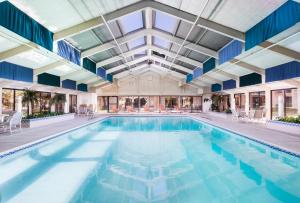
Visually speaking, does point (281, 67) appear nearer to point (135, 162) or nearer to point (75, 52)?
point (135, 162)

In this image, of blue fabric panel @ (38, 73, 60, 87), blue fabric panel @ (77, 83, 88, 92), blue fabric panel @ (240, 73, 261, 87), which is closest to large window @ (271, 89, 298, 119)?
blue fabric panel @ (240, 73, 261, 87)

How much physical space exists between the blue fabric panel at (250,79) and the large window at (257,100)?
86.7 inches

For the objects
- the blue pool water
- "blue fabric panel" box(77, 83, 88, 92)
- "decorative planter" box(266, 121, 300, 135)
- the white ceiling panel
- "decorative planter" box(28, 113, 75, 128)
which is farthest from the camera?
"blue fabric panel" box(77, 83, 88, 92)

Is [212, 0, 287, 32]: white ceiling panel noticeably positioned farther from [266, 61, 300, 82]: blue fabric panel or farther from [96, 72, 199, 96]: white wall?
[96, 72, 199, 96]: white wall

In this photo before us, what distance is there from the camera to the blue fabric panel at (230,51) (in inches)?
352

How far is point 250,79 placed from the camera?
13617 mm

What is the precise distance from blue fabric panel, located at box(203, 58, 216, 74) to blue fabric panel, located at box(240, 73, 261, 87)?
97.6 inches

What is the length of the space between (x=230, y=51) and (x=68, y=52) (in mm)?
6839

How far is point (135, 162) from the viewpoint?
6004mm

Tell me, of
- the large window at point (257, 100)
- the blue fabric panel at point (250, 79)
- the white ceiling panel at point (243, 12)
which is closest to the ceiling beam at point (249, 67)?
the blue fabric panel at point (250, 79)

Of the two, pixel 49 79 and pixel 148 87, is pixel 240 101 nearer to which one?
pixel 148 87

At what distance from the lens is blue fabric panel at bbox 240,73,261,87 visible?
504 inches

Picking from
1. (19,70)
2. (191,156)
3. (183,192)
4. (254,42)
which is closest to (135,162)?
(191,156)

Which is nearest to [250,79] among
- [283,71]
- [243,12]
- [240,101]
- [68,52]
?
[283,71]
